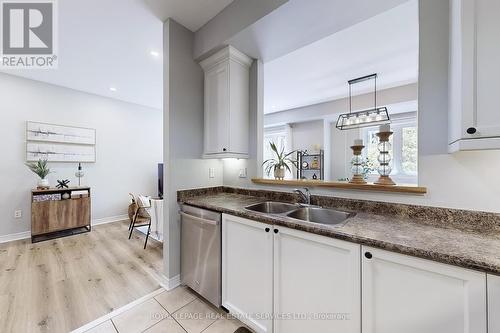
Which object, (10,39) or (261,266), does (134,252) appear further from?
(10,39)

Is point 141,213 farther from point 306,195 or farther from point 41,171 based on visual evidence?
point 306,195

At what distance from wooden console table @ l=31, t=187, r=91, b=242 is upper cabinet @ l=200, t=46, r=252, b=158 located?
2.98 meters

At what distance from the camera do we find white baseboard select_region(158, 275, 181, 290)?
6.59 ft

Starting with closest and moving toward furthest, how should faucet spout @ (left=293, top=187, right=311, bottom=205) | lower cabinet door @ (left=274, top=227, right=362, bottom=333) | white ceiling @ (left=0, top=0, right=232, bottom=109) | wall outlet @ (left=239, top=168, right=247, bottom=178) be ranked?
1. lower cabinet door @ (left=274, top=227, right=362, bottom=333)
2. faucet spout @ (left=293, top=187, right=311, bottom=205)
3. white ceiling @ (left=0, top=0, right=232, bottom=109)
4. wall outlet @ (left=239, top=168, right=247, bottom=178)

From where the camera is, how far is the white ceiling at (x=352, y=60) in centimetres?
215

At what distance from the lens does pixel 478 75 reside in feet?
3.05

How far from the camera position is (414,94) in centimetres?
364

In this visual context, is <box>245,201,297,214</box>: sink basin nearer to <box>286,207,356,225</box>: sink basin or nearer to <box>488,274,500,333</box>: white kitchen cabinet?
<box>286,207,356,225</box>: sink basin

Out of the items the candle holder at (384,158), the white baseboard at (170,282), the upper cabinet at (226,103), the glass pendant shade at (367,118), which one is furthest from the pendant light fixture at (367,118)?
the white baseboard at (170,282)

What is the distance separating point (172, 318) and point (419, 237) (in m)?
1.86

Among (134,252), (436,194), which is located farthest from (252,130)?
(134,252)

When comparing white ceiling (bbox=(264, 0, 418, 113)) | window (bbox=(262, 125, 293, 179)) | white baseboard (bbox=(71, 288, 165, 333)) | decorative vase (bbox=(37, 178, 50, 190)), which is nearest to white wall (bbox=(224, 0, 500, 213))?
white ceiling (bbox=(264, 0, 418, 113))

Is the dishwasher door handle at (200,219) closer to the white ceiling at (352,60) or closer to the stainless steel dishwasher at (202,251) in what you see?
the stainless steel dishwasher at (202,251)

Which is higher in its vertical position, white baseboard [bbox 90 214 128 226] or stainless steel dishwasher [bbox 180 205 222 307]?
stainless steel dishwasher [bbox 180 205 222 307]
